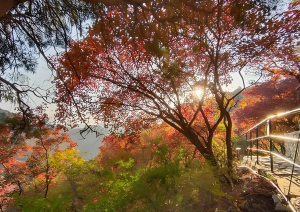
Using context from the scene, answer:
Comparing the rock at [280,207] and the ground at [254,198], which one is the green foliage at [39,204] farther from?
the rock at [280,207]

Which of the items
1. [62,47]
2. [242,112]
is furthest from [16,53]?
[242,112]

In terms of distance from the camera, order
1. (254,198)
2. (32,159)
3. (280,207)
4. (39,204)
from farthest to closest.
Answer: (32,159) < (254,198) < (280,207) < (39,204)

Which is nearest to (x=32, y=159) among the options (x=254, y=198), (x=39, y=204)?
(x=39, y=204)

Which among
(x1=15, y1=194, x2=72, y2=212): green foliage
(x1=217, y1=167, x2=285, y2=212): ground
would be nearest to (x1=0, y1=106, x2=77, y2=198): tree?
(x1=15, y1=194, x2=72, y2=212): green foliage

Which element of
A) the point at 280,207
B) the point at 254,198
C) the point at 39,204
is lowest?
the point at 254,198

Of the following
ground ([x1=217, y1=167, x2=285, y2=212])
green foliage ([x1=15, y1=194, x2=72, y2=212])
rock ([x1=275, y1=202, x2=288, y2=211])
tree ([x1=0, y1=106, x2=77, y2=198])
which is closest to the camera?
green foliage ([x1=15, y1=194, x2=72, y2=212])

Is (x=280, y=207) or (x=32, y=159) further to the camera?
(x=32, y=159)

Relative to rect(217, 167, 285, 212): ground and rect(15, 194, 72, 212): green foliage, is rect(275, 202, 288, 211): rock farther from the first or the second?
rect(15, 194, 72, 212): green foliage

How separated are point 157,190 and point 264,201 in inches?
79.4

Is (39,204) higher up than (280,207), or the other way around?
(39,204)

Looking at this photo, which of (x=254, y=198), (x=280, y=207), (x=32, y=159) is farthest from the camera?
(x=32, y=159)

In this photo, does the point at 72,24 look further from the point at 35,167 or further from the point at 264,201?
the point at 35,167

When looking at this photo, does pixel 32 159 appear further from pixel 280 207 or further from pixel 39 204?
pixel 280 207

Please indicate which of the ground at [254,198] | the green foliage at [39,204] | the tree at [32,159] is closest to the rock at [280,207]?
the ground at [254,198]
